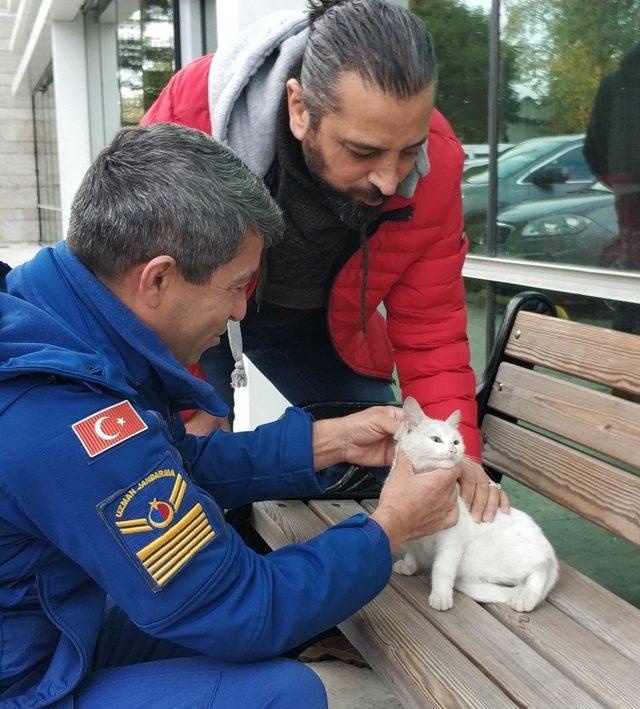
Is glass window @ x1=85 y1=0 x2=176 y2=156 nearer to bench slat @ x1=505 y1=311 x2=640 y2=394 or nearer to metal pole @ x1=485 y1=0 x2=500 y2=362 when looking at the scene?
metal pole @ x1=485 y1=0 x2=500 y2=362

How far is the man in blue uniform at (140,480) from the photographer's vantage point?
1394 mm

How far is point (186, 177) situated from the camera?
4.93 feet

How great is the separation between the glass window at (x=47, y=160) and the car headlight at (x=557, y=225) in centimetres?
1268

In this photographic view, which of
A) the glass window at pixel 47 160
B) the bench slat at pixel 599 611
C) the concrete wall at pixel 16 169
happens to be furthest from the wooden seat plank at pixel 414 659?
the concrete wall at pixel 16 169

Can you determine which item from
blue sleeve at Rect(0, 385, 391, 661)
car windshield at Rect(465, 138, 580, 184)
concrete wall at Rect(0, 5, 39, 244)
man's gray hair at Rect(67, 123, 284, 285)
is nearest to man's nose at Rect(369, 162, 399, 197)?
man's gray hair at Rect(67, 123, 284, 285)

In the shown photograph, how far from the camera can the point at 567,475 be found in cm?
233

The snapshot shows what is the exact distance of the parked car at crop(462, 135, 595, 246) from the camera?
3.22 meters

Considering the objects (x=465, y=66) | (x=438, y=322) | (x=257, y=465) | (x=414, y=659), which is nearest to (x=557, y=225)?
(x=465, y=66)

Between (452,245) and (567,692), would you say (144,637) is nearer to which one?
(567,692)

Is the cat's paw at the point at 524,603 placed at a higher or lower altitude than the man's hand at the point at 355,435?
lower

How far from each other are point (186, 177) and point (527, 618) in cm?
114

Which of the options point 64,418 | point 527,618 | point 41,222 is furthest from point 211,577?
point 41,222

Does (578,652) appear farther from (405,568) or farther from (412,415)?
(412,415)

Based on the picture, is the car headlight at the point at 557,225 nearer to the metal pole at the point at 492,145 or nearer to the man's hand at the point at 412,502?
the metal pole at the point at 492,145
